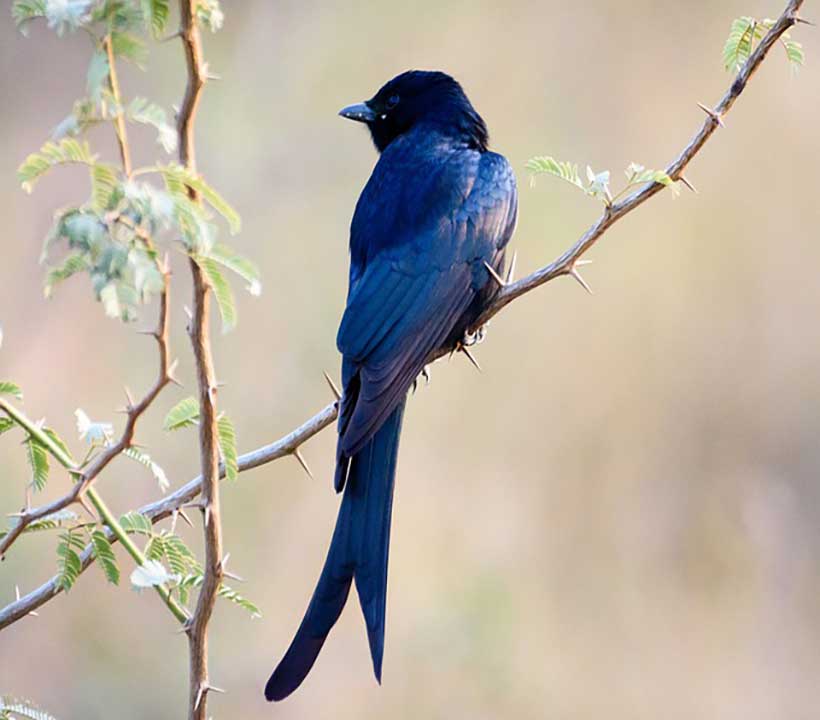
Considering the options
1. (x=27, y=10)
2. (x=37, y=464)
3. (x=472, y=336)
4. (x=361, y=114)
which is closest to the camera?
(x=27, y=10)

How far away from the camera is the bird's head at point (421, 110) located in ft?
14.2

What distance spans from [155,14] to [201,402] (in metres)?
0.59

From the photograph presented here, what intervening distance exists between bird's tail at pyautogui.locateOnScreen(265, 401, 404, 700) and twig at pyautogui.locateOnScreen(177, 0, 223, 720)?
0.50 m

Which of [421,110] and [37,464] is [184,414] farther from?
[421,110]

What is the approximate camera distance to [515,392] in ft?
19.1

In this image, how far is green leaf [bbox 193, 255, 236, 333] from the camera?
6.07ft

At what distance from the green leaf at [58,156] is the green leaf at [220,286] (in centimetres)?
20

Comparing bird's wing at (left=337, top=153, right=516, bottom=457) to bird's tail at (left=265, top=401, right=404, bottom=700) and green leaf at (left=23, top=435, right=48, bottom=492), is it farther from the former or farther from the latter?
green leaf at (left=23, top=435, right=48, bottom=492)

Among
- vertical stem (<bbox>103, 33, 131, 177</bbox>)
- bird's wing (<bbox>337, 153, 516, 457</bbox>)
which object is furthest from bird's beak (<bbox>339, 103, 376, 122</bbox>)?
vertical stem (<bbox>103, 33, 131, 177</bbox>)

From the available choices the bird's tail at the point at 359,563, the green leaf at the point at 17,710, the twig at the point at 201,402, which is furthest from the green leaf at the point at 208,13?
the bird's tail at the point at 359,563

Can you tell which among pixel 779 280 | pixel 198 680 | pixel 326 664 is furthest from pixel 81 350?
pixel 198 680

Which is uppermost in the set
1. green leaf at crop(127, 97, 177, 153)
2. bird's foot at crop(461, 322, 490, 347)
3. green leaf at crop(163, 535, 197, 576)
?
bird's foot at crop(461, 322, 490, 347)

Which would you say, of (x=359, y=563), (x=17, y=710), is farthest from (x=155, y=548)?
(x=359, y=563)

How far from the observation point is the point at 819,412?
600 cm
